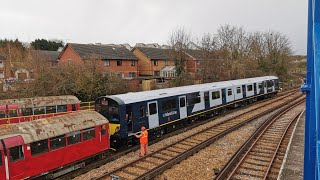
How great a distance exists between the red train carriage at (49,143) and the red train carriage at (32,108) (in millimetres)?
9391

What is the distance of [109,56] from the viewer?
128 ft

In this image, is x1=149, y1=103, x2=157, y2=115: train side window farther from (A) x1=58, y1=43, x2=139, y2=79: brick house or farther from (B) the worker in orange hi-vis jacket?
(A) x1=58, y1=43, x2=139, y2=79: brick house

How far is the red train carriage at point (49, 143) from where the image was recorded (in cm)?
942

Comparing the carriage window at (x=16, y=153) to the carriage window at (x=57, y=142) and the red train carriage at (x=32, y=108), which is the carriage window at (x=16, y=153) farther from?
the red train carriage at (x=32, y=108)

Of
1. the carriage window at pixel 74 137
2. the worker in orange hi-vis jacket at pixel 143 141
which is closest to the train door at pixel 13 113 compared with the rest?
the carriage window at pixel 74 137

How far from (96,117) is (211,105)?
11.9 metres

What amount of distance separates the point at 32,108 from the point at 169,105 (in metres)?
10.7

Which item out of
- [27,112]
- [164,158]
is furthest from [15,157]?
[27,112]

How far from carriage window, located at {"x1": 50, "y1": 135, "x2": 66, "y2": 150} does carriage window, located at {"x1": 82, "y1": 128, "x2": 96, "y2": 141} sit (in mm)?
1052

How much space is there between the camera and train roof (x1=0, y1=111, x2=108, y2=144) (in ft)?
32.7

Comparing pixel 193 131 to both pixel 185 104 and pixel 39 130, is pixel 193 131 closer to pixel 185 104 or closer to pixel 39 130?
pixel 185 104

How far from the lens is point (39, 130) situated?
10516 mm

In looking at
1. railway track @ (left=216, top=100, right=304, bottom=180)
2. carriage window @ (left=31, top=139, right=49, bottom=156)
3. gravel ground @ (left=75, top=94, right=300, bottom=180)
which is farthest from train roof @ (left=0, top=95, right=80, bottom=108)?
railway track @ (left=216, top=100, right=304, bottom=180)

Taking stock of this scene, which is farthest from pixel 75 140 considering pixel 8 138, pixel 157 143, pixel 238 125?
pixel 238 125
